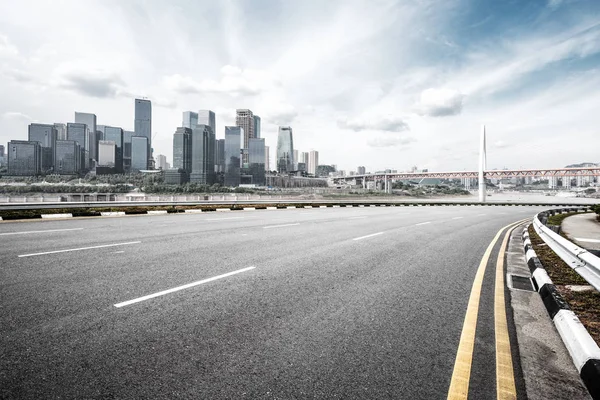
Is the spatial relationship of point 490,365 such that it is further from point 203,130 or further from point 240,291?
point 203,130

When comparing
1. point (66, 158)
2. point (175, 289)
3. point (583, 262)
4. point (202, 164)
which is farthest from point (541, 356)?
point (66, 158)

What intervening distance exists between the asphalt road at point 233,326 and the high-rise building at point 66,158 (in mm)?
210737

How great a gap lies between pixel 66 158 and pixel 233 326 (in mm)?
226494

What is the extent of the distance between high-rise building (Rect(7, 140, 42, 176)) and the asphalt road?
19401 cm

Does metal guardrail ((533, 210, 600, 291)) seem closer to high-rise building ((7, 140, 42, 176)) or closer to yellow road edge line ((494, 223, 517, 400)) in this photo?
yellow road edge line ((494, 223, 517, 400))

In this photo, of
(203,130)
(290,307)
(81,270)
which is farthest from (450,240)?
(203,130)

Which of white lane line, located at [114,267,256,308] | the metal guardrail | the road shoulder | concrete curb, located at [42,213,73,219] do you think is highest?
the metal guardrail

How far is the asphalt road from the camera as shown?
261 cm

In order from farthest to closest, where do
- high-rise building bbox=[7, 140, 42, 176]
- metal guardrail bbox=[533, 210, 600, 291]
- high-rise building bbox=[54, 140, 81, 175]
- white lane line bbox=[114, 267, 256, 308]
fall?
high-rise building bbox=[54, 140, 81, 175]
high-rise building bbox=[7, 140, 42, 176]
metal guardrail bbox=[533, 210, 600, 291]
white lane line bbox=[114, 267, 256, 308]

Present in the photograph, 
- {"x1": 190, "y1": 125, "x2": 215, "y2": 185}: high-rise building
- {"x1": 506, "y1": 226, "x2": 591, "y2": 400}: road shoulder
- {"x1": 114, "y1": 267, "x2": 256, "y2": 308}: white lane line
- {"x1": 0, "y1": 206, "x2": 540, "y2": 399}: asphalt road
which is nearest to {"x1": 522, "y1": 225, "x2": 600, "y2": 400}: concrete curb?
{"x1": 506, "y1": 226, "x2": 591, "y2": 400}: road shoulder

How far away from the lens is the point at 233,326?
12.0 feet

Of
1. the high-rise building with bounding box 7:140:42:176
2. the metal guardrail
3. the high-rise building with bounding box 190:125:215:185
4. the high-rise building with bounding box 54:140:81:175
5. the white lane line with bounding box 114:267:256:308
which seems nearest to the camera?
the white lane line with bounding box 114:267:256:308

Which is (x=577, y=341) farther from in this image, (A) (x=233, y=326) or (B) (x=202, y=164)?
(B) (x=202, y=164)

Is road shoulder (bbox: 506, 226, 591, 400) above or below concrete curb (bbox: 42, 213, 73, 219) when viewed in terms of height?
below
